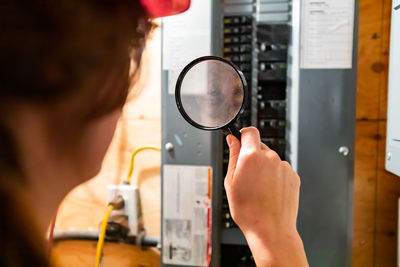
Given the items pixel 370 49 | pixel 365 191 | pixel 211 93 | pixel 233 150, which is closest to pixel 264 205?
pixel 233 150

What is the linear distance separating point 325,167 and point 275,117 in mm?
198

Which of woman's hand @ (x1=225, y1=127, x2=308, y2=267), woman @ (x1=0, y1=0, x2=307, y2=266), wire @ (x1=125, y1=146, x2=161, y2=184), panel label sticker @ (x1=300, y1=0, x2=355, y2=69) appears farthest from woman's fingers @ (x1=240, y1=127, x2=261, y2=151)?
wire @ (x1=125, y1=146, x2=161, y2=184)

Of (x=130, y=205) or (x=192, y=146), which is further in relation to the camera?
(x=130, y=205)

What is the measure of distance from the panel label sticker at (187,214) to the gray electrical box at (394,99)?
1.72 feet

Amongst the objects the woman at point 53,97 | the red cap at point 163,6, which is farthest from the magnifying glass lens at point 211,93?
the woman at point 53,97

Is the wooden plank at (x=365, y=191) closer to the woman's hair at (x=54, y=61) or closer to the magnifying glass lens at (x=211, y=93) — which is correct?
the magnifying glass lens at (x=211, y=93)

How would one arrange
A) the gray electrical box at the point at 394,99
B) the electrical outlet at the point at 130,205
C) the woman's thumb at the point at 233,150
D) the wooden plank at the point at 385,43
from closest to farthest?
the woman's thumb at the point at 233,150, the gray electrical box at the point at 394,99, the wooden plank at the point at 385,43, the electrical outlet at the point at 130,205

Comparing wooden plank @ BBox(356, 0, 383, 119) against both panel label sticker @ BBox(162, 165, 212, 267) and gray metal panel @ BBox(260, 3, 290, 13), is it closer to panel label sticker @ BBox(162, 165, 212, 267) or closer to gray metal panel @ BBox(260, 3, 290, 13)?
gray metal panel @ BBox(260, 3, 290, 13)

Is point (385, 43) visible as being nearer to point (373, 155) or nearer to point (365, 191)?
point (373, 155)

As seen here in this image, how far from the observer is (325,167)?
2.93 feet

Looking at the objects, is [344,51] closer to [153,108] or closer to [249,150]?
[249,150]

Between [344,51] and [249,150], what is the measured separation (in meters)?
0.48

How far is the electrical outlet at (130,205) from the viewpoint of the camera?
3.98ft

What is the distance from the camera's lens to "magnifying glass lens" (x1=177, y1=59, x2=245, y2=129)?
683 mm
